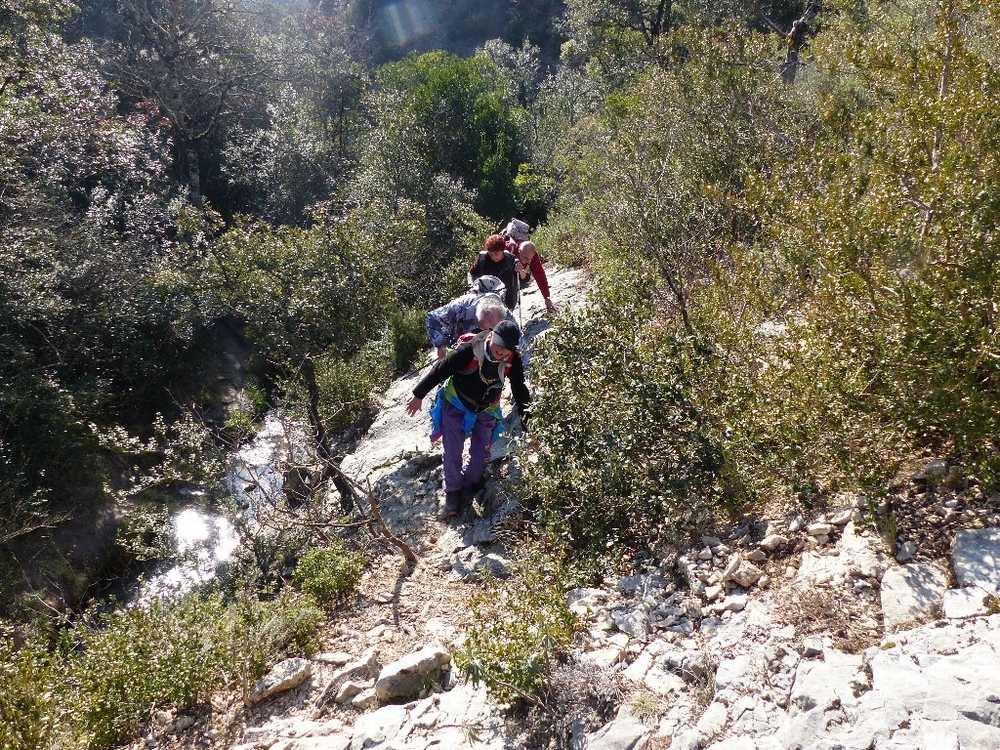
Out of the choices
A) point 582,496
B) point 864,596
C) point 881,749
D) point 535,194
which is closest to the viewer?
point 881,749

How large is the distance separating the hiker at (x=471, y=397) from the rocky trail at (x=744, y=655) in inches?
40.3

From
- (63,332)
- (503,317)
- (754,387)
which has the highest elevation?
(63,332)

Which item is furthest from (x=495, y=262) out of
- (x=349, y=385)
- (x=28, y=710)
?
(x=28, y=710)

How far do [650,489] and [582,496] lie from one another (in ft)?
1.55

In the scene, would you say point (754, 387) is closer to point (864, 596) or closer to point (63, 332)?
point (864, 596)

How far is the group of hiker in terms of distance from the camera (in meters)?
5.20

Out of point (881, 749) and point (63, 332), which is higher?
point (63, 332)

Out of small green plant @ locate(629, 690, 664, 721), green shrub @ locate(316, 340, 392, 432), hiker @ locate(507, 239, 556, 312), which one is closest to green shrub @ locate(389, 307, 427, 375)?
green shrub @ locate(316, 340, 392, 432)

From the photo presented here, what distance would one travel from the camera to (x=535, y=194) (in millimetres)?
18625

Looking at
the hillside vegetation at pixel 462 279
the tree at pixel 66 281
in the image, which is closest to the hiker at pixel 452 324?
the hillside vegetation at pixel 462 279

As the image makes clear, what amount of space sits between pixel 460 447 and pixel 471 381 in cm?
65

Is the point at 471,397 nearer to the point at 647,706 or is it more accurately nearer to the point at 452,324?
the point at 452,324

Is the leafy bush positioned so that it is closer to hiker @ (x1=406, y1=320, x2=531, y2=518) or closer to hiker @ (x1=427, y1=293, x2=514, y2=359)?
hiker @ (x1=406, y1=320, x2=531, y2=518)

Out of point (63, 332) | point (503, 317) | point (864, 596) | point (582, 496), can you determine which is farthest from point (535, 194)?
point (864, 596)
